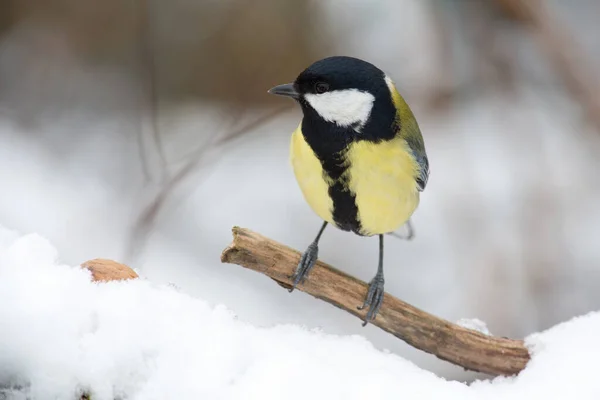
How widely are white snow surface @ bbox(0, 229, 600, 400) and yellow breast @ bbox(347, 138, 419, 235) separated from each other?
1.24 feet

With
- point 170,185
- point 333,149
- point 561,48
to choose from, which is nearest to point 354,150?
point 333,149

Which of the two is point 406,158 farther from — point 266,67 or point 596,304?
point 266,67

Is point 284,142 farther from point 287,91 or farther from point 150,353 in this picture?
point 150,353

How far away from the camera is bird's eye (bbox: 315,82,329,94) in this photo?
3.46 ft

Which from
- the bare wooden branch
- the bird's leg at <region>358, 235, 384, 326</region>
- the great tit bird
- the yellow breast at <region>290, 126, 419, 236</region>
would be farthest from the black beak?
the bird's leg at <region>358, 235, 384, 326</region>

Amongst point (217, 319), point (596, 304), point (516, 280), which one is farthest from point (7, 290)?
point (596, 304)

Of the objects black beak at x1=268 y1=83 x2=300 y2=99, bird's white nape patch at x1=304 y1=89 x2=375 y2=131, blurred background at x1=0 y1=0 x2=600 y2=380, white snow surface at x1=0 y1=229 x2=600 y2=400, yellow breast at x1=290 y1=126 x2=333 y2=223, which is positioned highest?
blurred background at x1=0 y1=0 x2=600 y2=380

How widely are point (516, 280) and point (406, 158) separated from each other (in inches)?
41.6

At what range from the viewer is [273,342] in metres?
0.74

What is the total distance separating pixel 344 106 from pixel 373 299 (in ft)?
1.06

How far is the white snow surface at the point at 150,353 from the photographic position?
631 millimetres

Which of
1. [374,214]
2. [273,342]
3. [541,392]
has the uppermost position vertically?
[374,214]

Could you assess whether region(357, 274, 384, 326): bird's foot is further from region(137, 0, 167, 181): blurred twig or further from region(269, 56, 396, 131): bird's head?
region(137, 0, 167, 181): blurred twig

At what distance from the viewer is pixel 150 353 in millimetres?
660
